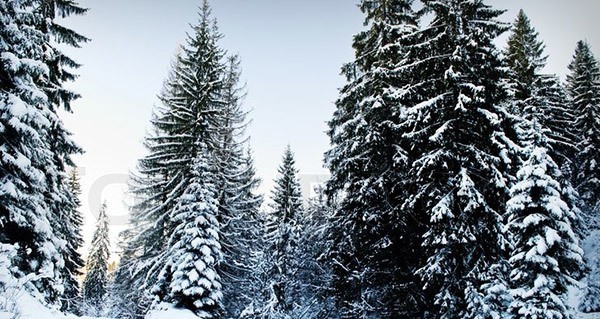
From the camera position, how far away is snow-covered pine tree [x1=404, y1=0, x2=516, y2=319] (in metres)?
11.5

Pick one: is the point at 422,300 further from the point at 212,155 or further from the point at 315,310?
the point at 315,310

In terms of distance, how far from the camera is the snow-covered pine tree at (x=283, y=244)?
86.0ft

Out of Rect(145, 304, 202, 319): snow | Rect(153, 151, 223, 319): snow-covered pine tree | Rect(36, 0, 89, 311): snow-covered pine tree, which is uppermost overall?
Rect(36, 0, 89, 311): snow-covered pine tree

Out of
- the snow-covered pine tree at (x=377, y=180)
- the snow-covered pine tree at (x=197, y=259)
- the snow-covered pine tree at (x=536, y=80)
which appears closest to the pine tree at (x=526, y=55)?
the snow-covered pine tree at (x=536, y=80)

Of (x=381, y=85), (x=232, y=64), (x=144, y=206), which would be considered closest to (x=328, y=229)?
(x=381, y=85)

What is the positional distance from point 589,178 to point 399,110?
24.7 meters

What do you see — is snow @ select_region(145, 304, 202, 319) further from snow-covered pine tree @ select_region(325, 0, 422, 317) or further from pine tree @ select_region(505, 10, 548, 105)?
A: pine tree @ select_region(505, 10, 548, 105)

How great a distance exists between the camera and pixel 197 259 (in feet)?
52.7

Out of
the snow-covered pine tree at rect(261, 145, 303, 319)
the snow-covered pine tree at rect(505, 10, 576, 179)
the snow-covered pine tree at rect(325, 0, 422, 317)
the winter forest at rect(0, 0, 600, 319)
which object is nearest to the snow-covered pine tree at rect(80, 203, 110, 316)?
the snow-covered pine tree at rect(261, 145, 303, 319)


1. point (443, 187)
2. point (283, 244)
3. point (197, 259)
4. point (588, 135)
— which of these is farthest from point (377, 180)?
point (588, 135)

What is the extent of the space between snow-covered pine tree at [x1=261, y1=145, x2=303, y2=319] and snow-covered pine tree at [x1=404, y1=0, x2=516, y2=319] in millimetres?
14977

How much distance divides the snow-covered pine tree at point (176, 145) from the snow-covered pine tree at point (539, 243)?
1453 centimetres

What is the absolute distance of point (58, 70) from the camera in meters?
16.4

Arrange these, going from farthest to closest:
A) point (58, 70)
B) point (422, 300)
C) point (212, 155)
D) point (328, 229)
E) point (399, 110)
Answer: point (212, 155) → point (328, 229) → point (58, 70) → point (399, 110) → point (422, 300)
